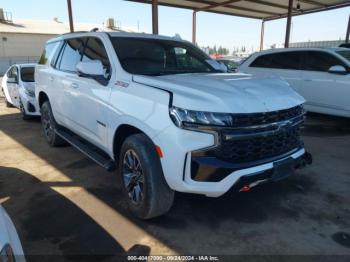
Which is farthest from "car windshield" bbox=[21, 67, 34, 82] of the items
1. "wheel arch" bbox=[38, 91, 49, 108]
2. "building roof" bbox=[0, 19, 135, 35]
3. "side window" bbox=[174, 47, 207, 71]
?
"building roof" bbox=[0, 19, 135, 35]

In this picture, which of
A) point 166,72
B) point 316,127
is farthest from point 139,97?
point 316,127

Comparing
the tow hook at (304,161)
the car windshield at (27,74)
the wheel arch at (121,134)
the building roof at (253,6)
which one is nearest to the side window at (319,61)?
the tow hook at (304,161)

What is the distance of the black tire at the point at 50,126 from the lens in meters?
5.44

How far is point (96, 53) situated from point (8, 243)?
9.18ft

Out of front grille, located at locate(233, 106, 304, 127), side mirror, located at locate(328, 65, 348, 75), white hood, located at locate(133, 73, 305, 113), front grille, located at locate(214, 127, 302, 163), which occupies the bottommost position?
front grille, located at locate(214, 127, 302, 163)

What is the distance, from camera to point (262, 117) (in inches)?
108

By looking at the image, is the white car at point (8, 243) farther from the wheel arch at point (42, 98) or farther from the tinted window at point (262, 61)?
the tinted window at point (262, 61)

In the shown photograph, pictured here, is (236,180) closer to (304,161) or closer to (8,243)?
(304,161)

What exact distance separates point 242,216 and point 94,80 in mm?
2306

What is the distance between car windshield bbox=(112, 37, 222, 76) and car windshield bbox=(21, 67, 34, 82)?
17.2 feet

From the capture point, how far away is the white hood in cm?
261

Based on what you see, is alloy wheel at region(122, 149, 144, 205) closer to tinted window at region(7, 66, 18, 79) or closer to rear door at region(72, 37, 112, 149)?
rear door at region(72, 37, 112, 149)

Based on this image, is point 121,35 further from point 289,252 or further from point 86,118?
point 289,252

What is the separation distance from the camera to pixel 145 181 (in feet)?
9.53
